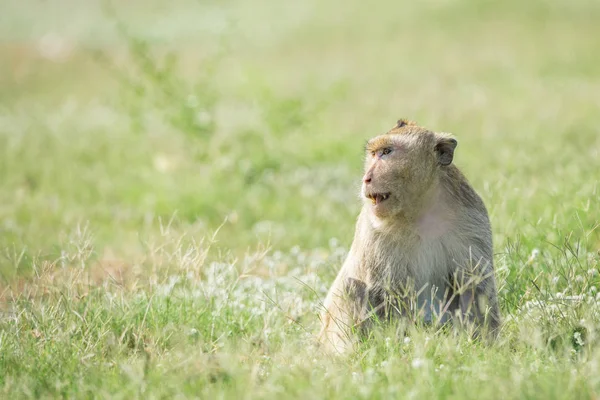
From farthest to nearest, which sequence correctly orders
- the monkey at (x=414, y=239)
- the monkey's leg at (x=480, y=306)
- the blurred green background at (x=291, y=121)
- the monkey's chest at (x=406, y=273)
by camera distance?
the blurred green background at (x=291, y=121) → the monkey's chest at (x=406, y=273) → the monkey at (x=414, y=239) → the monkey's leg at (x=480, y=306)

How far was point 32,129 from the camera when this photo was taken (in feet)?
45.1

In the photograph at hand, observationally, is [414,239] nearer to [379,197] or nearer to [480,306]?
[379,197]

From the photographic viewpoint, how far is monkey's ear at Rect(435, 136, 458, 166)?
5.04 meters

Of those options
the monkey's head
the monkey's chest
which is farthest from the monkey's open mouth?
the monkey's chest

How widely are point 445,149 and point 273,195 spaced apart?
17.3 ft

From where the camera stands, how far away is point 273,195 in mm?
10219

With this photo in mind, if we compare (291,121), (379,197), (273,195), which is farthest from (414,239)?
(291,121)

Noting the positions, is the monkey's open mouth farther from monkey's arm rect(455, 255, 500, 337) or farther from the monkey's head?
monkey's arm rect(455, 255, 500, 337)

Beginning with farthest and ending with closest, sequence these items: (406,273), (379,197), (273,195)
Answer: (273,195)
(406,273)
(379,197)

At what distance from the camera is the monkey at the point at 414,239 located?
4.93m

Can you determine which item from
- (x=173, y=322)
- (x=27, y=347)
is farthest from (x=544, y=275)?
(x=27, y=347)

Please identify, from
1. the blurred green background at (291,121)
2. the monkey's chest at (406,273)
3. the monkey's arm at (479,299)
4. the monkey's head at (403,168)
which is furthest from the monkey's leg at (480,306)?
the blurred green background at (291,121)

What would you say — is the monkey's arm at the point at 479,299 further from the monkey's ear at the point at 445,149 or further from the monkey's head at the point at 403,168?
the monkey's ear at the point at 445,149

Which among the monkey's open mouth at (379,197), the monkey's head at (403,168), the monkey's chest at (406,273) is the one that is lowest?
the monkey's chest at (406,273)
